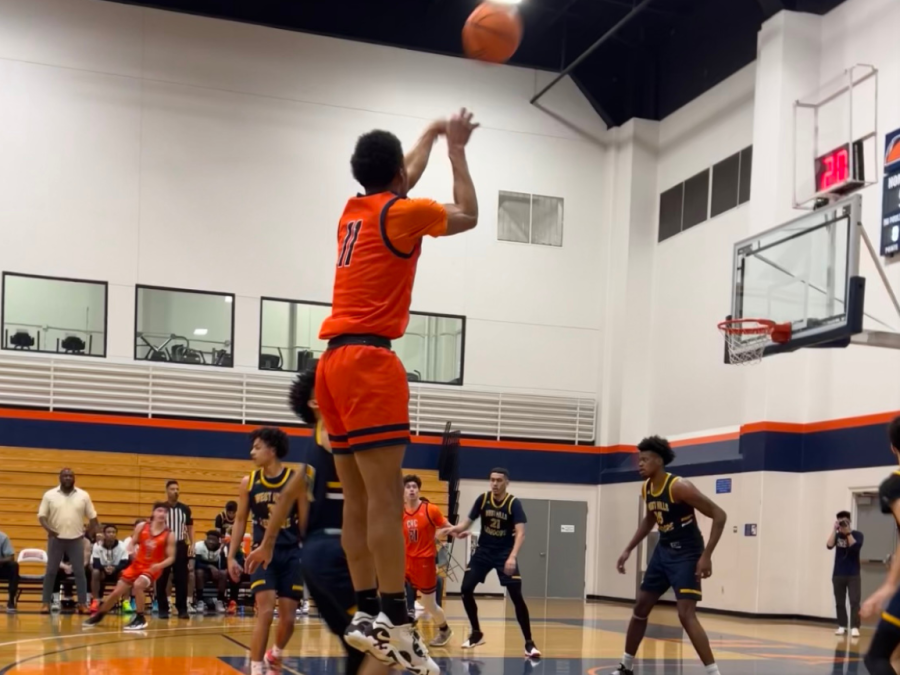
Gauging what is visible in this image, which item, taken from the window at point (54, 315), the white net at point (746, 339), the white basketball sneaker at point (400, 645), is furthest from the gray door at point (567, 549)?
the white basketball sneaker at point (400, 645)

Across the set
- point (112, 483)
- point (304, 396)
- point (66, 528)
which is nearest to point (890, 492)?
point (304, 396)

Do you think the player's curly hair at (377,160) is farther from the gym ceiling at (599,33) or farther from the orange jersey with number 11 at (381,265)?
the gym ceiling at (599,33)

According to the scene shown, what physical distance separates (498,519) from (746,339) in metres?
5.71

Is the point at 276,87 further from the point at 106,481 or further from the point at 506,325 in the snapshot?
the point at 106,481

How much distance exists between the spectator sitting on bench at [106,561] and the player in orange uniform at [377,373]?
44.9 ft

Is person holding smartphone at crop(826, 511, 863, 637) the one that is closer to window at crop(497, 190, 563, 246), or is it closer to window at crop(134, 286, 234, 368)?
window at crop(497, 190, 563, 246)

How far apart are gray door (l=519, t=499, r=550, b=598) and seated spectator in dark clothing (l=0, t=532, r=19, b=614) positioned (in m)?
10.8

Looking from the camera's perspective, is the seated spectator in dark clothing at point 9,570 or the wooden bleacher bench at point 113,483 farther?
the wooden bleacher bench at point 113,483

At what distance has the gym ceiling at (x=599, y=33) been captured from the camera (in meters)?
22.2

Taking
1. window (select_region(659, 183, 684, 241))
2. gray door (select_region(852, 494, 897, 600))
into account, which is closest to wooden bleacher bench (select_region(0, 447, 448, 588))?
window (select_region(659, 183, 684, 241))

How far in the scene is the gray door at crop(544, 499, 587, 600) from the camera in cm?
2366

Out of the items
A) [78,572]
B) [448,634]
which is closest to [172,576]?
[78,572]

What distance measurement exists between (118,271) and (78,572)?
730 centimetres

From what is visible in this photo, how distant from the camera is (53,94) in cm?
2105
